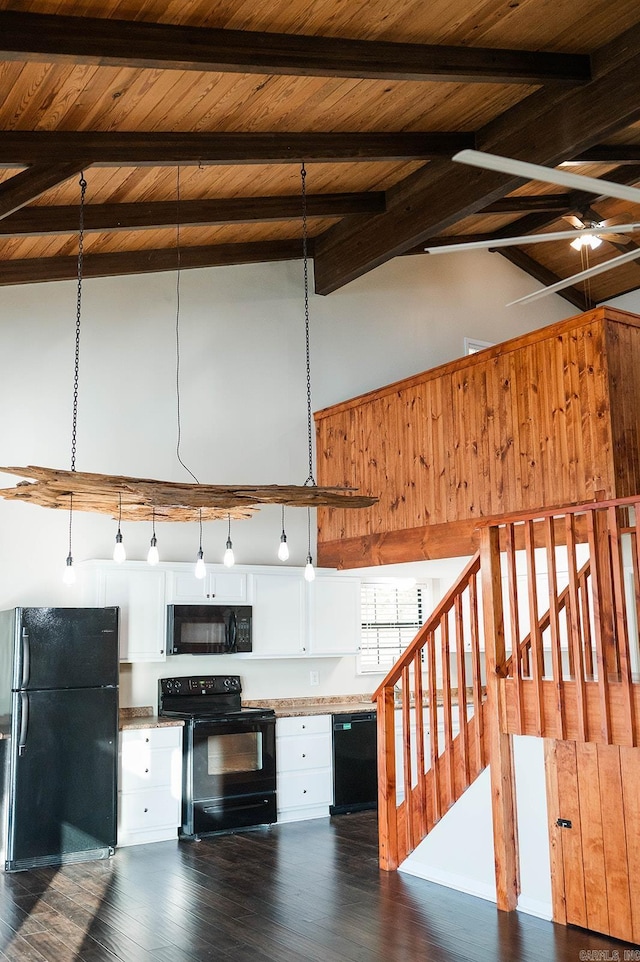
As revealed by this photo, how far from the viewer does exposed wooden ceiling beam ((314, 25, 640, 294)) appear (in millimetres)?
5512

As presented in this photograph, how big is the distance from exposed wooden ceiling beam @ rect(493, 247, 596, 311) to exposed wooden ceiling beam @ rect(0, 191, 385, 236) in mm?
2910

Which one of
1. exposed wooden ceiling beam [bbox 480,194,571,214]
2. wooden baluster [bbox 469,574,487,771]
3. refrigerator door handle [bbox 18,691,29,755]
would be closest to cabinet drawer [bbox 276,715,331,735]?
refrigerator door handle [bbox 18,691,29,755]

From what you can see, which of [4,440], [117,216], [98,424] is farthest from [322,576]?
[117,216]

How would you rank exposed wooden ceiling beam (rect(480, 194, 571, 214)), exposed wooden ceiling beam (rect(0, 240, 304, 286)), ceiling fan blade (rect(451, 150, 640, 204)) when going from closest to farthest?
ceiling fan blade (rect(451, 150, 640, 204)) → exposed wooden ceiling beam (rect(0, 240, 304, 286)) → exposed wooden ceiling beam (rect(480, 194, 571, 214))

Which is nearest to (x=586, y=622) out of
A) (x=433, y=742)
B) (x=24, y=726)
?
(x=433, y=742)

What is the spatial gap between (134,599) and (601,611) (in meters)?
4.00

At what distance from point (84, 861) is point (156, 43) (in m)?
5.28

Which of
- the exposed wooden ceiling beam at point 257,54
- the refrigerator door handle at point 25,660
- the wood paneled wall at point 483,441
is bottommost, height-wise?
the refrigerator door handle at point 25,660

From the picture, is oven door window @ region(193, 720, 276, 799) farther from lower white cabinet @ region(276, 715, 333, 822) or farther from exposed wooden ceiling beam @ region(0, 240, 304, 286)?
exposed wooden ceiling beam @ region(0, 240, 304, 286)

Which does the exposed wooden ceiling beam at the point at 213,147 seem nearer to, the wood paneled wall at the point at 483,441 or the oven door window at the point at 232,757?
the wood paneled wall at the point at 483,441

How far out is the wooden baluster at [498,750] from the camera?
5.04 meters

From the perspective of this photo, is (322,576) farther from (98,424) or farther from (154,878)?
(154,878)

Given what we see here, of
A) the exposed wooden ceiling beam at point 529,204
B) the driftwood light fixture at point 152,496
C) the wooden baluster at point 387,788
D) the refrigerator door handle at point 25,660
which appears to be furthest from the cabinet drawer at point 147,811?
the exposed wooden ceiling beam at point 529,204

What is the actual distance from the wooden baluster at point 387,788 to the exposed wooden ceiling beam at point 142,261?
4.13 metres
